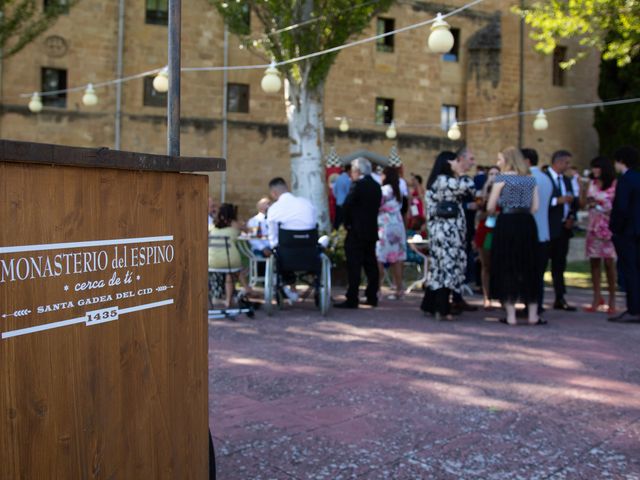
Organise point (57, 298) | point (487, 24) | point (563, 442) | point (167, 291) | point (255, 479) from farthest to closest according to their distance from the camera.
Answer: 1. point (487, 24)
2. point (563, 442)
3. point (255, 479)
4. point (167, 291)
5. point (57, 298)

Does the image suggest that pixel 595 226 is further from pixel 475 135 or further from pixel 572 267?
pixel 475 135

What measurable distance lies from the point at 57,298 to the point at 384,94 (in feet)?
87.0

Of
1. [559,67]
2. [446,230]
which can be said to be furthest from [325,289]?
[559,67]

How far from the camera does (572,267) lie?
17203mm

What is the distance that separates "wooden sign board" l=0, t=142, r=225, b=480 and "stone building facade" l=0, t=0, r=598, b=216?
68.8ft

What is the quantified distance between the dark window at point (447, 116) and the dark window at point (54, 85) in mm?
14032

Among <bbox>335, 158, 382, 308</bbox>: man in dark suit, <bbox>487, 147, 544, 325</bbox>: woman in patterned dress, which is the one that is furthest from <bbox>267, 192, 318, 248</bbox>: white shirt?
<bbox>487, 147, 544, 325</bbox>: woman in patterned dress

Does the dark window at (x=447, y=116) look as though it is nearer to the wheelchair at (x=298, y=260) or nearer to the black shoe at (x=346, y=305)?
the black shoe at (x=346, y=305)

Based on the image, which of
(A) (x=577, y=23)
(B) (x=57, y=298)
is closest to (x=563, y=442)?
(B) (x=57, y=298)

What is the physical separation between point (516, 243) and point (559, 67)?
25341 millimetres

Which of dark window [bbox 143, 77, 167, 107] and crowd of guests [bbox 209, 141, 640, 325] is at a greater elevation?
dark window [bbox 143, 77, 167, 107]

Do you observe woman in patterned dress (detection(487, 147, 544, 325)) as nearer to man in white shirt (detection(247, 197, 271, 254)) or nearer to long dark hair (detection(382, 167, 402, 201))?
long dark hair (detection(382, 167, 402, 201))

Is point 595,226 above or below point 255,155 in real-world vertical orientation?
below

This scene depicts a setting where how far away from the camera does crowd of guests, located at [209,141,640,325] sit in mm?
7781
